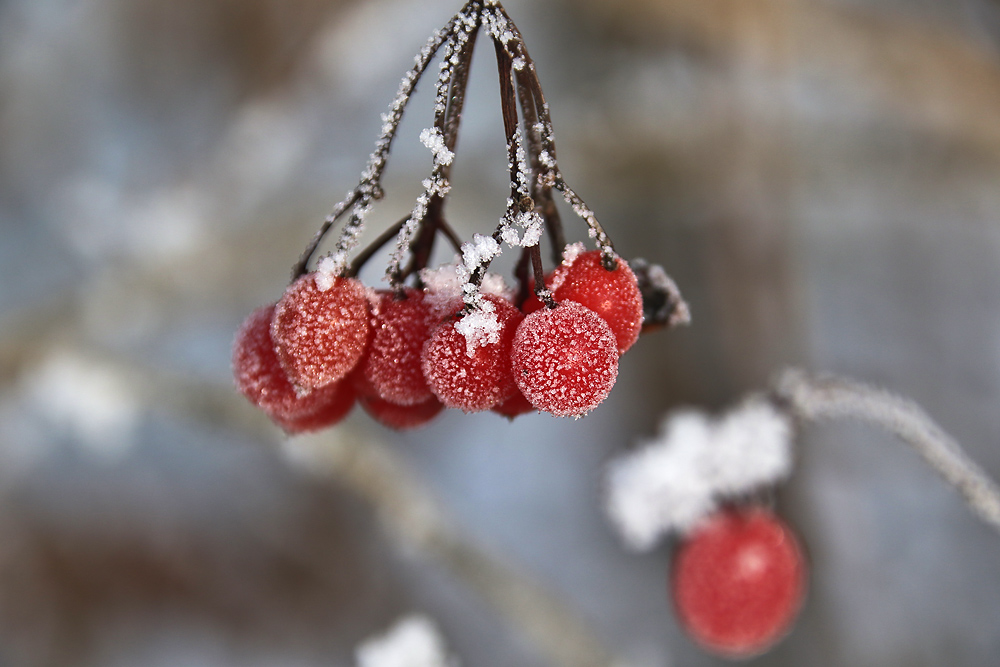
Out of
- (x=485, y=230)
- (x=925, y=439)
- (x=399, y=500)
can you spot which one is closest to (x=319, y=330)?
(x=925, y=439)

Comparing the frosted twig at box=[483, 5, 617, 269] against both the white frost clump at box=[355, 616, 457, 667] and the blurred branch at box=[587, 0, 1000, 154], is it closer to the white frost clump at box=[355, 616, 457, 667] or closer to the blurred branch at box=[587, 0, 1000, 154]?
the white frost clump at box=[355, 616, 457, 667]

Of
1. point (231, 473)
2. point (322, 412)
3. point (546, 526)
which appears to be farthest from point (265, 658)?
point (322, 412)

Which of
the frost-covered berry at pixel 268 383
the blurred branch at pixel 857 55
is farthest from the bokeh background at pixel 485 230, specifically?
the frost-covered berry at pixel 268 383

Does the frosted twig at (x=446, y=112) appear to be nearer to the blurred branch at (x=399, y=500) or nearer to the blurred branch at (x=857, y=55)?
the blurred branch at (x=399, y=500)

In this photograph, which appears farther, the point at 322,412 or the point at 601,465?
the point at 601,465

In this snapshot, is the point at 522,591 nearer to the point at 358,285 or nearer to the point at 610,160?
the point at 358,285

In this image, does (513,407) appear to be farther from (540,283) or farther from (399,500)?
(399,500)
